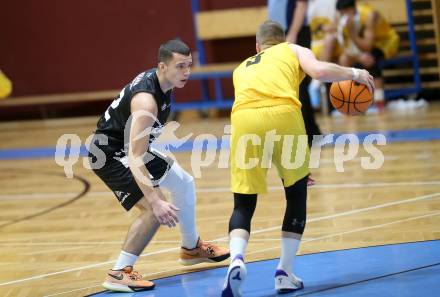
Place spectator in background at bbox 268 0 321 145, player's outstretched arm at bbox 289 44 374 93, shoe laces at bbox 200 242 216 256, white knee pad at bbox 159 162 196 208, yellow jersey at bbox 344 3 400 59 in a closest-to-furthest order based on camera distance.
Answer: player's outstretched arm at bbox 289 44 374 93, white knee pad at bbox 159 162 196 208, shoe laces at bbox 200 242 216 256, spectator in background at bbox 268 0 321 145, yellow jersey at bbox 344 3 400 59

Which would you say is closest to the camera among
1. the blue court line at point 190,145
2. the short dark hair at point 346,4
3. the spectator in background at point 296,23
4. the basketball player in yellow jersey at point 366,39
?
the spectator in background at point 296,23

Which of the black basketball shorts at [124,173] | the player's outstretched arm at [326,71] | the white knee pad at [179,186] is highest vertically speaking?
the player's outstretched arm at [326,71]

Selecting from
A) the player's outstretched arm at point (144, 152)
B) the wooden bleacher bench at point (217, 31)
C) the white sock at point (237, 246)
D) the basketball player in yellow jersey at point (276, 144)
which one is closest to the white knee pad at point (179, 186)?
the player's outstretched arm at point (144, 152)

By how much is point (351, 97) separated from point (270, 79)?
2.37ft

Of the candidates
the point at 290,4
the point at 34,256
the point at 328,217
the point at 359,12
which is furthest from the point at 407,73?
the point at 34,256

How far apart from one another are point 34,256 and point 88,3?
29.2 ft

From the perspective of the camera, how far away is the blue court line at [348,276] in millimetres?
4852

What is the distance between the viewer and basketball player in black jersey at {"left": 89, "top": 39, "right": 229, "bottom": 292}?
16.8 feet

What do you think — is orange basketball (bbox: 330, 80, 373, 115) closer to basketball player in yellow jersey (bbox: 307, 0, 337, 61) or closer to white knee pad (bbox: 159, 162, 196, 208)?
white knee pad (bbox: 159, 162, 196, 208)

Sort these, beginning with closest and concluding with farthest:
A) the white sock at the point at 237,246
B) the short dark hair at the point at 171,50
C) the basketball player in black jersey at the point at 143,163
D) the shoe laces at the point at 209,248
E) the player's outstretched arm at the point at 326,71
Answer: the white sock at the point at 237,246
the player's outstretched arm at the point at 326,71
the basketball player in black jersey at the point at 143,163
the short dark hair at the point at 171,50
the shoe laces at the point at 209,248

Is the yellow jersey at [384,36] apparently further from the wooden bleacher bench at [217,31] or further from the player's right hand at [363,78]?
the player's right hand at [363,78]

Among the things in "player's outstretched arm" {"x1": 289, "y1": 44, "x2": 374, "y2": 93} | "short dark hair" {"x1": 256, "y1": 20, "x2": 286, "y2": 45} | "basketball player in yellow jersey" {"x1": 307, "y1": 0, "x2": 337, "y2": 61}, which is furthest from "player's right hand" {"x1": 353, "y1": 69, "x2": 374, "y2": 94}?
"basketball player in yellow jersey" {"x1": 307, "y1": 0, "x2": 337, "y2": 61}

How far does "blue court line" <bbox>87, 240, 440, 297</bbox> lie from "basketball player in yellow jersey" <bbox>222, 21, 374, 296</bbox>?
0.72ft

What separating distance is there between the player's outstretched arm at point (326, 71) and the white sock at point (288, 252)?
89cm
